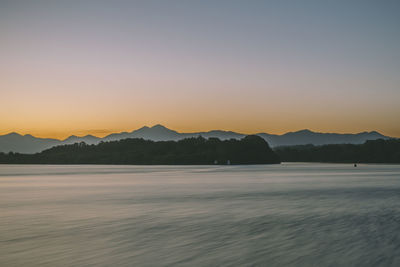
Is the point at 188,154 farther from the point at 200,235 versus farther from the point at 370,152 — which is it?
the point at 200,235

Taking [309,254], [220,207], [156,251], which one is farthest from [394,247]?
[220,207]

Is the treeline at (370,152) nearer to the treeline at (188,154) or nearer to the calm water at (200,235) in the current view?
the treeline at (188,154)

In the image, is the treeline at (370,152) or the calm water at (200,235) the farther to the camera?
the treeline at (370,152)

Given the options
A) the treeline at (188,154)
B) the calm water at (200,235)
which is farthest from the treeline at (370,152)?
the calm water at (200,235)

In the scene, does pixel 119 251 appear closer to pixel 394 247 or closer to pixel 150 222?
pixel 150 222

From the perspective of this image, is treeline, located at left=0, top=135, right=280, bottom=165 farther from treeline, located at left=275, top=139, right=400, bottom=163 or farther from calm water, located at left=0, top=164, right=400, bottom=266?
calm water, located at left=0, top=164, right=400, bottom=266

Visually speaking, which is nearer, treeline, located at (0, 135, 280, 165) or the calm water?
the calm water

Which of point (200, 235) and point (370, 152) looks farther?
point (370, 152)

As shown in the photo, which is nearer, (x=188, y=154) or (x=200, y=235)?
(x=200, y=235)

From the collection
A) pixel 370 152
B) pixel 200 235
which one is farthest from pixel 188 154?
pixel 200 235

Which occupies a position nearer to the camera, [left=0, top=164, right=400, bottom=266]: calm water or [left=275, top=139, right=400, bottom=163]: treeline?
[left=0, top=164, right=400, bottom=266]: calm water

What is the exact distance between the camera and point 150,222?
14.2m

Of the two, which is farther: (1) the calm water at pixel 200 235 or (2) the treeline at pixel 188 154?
(2) the treeline at pixel 188 154

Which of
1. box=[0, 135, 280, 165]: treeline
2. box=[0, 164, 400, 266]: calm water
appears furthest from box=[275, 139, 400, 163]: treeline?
box=[0, 164, 400, 266]: calm water
